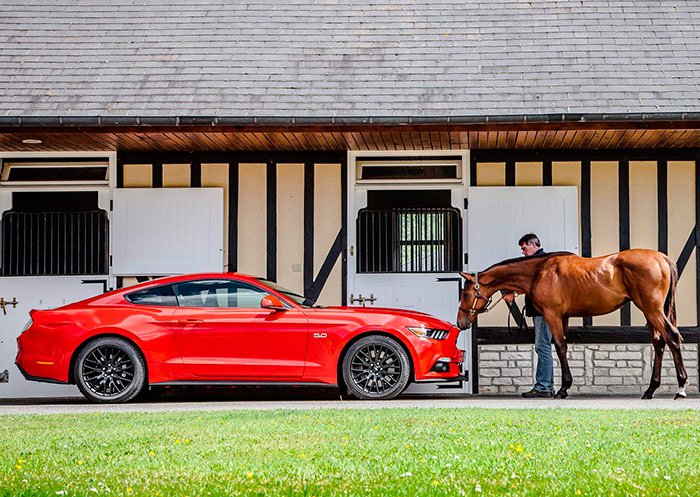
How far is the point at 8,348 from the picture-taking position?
1197 centimetres

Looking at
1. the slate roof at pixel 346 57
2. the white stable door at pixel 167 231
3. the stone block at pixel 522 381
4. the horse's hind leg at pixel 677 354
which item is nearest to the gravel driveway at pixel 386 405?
the horse's hind leg at pixel 677 354

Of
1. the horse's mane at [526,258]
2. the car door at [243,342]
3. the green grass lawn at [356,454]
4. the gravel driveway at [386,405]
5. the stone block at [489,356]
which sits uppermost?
the horse's mane at [526,258]

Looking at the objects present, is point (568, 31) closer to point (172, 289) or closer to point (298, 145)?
point (298, 145)

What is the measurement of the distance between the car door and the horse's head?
1992 millimetres

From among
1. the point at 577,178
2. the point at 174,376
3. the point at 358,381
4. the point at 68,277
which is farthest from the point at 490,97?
the point at 68,277

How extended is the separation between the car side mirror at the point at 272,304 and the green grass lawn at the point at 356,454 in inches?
79.1

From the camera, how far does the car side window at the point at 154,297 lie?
33.8 ft

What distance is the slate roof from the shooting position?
1117 cm

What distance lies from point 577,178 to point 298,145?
135 inches

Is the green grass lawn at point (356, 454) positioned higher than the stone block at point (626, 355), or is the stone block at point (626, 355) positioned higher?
the stone block at point (626, 355)

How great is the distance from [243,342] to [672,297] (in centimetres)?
463

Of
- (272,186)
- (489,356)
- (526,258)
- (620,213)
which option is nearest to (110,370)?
(272,186)

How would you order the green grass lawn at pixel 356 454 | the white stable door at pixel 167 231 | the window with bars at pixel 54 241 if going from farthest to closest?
the window with bars at pixel 54 241, the white stable door at pixel 167 231, the green grass lawn at pixel 356 454

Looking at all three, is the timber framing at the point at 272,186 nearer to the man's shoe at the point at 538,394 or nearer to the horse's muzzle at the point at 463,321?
the horse's muzzle at the point at 463,321
